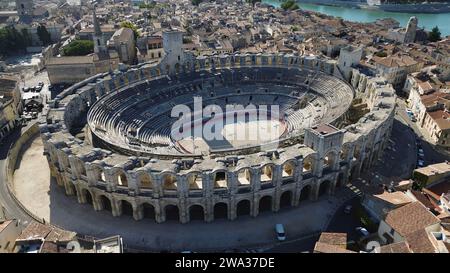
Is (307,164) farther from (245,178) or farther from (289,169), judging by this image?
(245,178)

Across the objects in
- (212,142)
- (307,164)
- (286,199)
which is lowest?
(286,199)

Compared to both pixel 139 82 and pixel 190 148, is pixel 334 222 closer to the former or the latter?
pixel 190 148

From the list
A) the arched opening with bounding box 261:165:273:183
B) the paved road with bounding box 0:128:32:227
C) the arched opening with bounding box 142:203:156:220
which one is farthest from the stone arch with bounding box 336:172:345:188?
the paved road with bounding box 0:128:32:227

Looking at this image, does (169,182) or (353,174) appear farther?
(353,174)

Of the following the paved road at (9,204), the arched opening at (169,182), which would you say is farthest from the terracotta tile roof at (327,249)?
the paved road at (9,204)

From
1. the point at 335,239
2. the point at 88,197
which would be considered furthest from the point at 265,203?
the point at 88,197

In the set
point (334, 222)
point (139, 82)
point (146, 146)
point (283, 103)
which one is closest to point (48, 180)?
point (146, 146)
